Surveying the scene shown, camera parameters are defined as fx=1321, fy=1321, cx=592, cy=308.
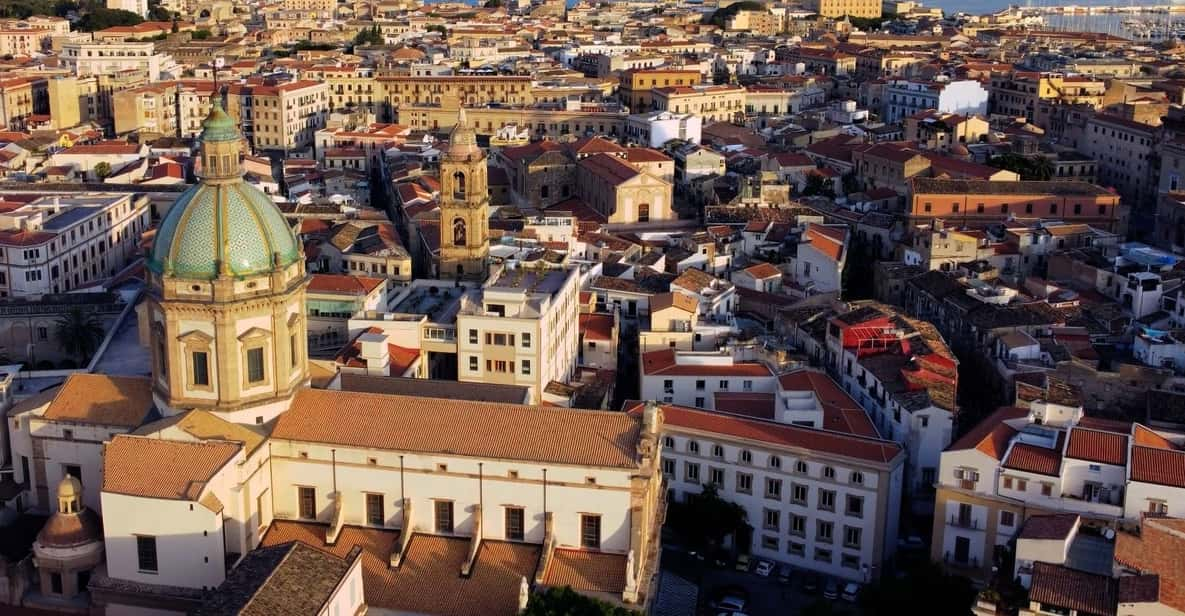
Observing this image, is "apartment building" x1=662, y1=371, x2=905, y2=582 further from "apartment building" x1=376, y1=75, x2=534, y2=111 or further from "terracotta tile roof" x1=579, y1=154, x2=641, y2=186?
"apartment building" x1=376, y1=75, x2=534, y2=111

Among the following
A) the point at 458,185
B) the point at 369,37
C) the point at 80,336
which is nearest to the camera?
the point at 80,336

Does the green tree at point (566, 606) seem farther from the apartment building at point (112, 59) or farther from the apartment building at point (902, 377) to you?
the apartment building at point (112, 59)

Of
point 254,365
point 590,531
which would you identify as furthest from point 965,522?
point 254,365

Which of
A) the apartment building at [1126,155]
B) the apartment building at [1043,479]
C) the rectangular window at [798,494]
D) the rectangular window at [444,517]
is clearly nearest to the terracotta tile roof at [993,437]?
the apartment building at [1043,479]

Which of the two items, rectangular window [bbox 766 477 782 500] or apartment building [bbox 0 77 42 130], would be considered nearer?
rectangular window [bbox 766 477 782 500]

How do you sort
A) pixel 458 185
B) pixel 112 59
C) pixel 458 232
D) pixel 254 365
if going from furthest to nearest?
1. pixel 112 59
2. pixel 458 232
3. pixel 458 185
4. pixel 254 365

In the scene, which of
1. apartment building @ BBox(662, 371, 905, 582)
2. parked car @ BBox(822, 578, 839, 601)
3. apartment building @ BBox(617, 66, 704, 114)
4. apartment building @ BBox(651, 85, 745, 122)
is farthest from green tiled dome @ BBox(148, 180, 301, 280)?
apartment building @ BBox(617, 66, 704, 114)

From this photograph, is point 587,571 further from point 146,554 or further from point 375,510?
point 146,554
